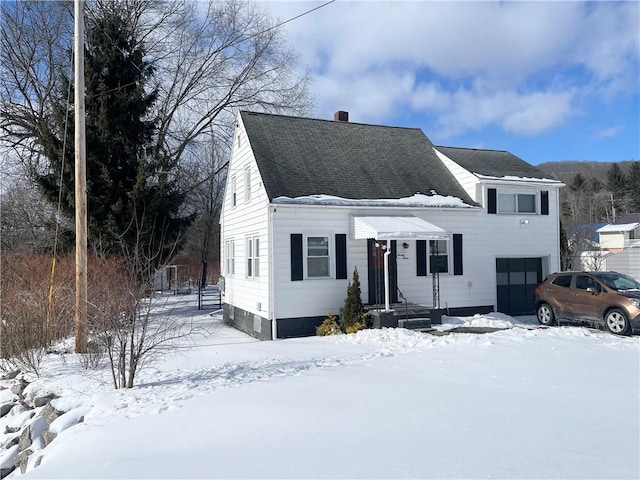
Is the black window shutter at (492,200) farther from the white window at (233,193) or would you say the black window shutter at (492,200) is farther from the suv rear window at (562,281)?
the white window at (233,193)

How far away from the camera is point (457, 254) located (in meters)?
15.6

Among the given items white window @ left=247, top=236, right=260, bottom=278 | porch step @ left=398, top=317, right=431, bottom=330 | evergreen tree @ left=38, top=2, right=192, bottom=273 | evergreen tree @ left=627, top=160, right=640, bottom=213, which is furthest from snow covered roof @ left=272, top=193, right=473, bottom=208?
evergreen tree @ left=627, top=160, right=640, bottom=213

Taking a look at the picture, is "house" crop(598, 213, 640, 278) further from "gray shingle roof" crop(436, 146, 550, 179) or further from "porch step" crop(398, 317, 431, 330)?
"porch step" crop(398, 317, 431, 330)

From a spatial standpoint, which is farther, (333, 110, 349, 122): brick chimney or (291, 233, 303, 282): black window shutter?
(333, 110, 349, 122): brick chimney

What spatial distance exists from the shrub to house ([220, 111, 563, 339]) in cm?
40

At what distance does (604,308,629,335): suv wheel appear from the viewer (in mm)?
11867

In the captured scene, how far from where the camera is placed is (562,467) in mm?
4078

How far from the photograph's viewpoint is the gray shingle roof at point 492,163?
55.5ft

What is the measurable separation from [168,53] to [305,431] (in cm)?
2513

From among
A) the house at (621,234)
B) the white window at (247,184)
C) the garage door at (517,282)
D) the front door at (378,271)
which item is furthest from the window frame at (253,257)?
the house at (621,234)

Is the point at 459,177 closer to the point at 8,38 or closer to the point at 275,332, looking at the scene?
the point at 275,332

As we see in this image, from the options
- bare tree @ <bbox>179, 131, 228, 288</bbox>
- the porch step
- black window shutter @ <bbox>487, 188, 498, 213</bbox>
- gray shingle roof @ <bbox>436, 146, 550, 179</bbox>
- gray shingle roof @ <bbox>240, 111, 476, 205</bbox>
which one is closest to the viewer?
the porch step

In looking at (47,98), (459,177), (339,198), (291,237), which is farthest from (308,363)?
(47,98)

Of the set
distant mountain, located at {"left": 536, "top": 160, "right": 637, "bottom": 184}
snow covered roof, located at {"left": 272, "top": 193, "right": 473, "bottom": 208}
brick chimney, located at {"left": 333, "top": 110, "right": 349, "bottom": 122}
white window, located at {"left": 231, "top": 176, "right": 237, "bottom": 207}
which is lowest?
snow covered roof, located at {"left": 272, "top": 193, "right": 473, "bottom": 208}
